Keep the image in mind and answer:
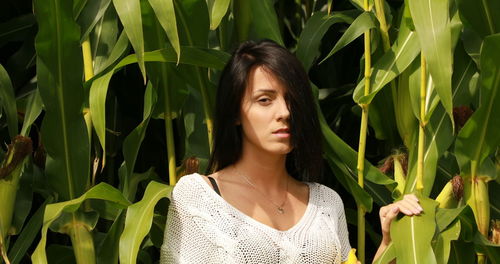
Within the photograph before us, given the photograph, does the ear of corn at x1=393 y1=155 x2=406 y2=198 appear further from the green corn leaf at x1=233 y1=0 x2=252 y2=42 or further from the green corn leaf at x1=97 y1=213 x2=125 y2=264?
the green corn leaf at x1=97 y1=213 x2=125 y2=264

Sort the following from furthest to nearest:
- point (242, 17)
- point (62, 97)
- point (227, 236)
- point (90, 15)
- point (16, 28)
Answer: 1. point (16, 28)
2. point (242, 17)
3. point (90, 15)
4. point (62, 97)
5. point (227, 236)

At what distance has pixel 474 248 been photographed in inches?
79.7

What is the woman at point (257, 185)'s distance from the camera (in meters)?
1.81

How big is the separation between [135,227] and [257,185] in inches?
9.0

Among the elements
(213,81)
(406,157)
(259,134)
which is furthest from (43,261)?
(406,157)

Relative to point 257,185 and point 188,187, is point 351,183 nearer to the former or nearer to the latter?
point 257,185

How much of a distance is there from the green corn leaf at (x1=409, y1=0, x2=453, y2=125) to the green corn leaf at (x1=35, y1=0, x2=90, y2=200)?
60 centimetres

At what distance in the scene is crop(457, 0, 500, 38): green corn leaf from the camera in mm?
1961

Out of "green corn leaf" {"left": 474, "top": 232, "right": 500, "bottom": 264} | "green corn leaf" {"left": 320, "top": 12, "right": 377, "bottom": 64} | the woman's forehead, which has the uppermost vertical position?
"green corn leaf" {"left": 320, "top": 12, "right": 377, "bottom": 64}

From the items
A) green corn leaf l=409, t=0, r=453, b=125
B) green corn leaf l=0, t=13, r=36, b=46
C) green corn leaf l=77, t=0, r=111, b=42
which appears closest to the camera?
green corn leaf l=409, t=0, r=453, b=125

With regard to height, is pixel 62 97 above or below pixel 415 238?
above

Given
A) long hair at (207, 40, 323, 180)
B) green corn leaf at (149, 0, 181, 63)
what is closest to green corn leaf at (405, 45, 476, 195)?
long hair at (207, 40, 323, 180)

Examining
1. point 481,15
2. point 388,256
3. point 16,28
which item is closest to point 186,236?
point 388,256

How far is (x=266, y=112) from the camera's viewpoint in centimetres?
181
